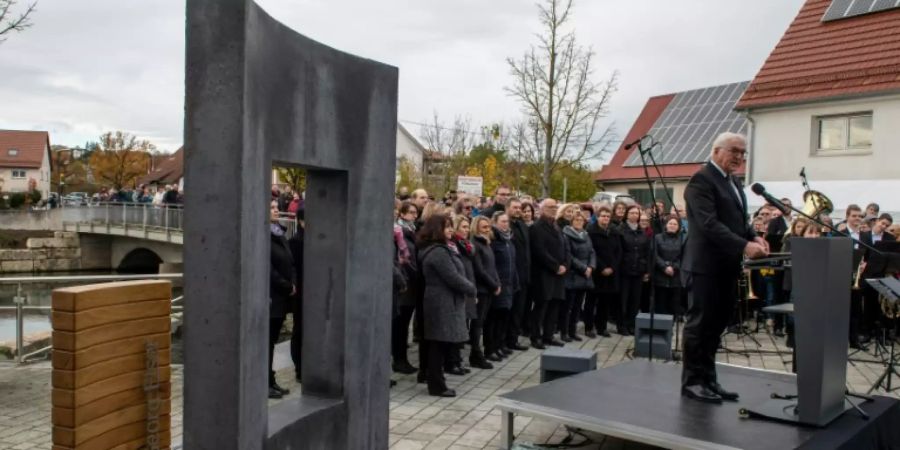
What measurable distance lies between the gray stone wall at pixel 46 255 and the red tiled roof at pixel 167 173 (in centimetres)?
4113

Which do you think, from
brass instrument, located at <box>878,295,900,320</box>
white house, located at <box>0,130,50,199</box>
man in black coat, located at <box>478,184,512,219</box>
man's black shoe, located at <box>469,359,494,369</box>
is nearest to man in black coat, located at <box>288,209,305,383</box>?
man's black shoe, located at <box>469,359,494,369</box>

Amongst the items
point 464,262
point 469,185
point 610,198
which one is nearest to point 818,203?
point 464,262

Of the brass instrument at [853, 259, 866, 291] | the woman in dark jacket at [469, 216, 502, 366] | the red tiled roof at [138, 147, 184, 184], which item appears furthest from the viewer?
the red tiled roof at [138, 147, 184, 184]

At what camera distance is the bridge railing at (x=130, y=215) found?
32594 mm

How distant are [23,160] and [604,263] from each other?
88350 millimetres

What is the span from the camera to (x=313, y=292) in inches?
185

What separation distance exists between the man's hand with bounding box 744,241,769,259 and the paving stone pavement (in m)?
1.84

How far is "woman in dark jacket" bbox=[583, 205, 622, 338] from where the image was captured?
39.2 feet

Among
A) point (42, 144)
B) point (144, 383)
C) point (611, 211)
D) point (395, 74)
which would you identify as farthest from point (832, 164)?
point (42, 144)

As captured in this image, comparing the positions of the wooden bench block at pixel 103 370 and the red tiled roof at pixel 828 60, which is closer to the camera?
the wooden bench block at pixel 103 370

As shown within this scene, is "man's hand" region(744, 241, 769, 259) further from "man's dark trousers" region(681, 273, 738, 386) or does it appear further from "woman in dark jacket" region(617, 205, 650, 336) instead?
"woman in dark jacket" region(617, 205, 650, 336)

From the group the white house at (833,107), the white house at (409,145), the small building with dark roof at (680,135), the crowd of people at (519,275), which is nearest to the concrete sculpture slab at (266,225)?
the crowd of people at (519,275)

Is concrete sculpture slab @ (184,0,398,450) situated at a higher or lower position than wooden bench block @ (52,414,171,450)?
higher

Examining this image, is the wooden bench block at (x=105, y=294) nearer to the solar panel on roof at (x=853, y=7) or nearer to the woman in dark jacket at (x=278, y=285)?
the woman in dark jacket at (x=278, y=285)
